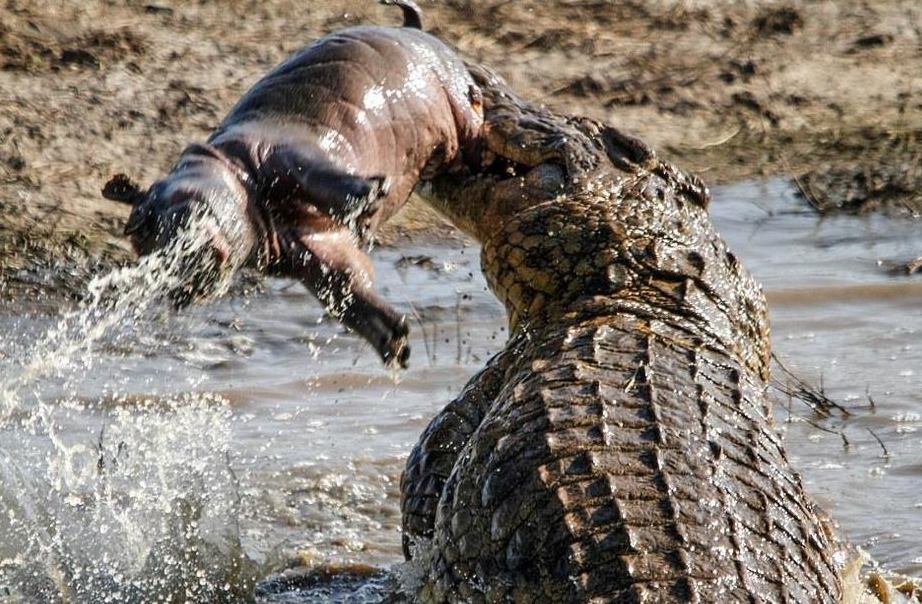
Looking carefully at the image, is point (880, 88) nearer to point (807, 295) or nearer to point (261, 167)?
point (807, 295)

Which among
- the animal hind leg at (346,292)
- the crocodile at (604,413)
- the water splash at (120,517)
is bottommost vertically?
the water splash at (120,517)

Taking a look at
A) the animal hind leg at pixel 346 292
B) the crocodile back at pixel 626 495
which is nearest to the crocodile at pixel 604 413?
the crocodile back at pixel 626 495

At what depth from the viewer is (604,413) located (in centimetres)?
330

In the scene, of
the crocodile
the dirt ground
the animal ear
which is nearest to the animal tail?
the crocodile

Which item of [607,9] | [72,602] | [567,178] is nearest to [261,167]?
[567,178]

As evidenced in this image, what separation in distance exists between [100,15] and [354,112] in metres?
5.95

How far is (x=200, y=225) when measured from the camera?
300cm

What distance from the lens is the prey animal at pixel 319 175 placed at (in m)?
3.03

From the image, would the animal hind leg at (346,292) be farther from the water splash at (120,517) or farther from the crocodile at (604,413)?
the water splash at (120,517)

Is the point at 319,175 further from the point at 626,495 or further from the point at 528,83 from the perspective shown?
the point at 528,83

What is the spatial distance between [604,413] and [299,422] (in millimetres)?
3112

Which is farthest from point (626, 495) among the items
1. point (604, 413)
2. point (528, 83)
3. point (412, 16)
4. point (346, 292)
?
point (528, 83)

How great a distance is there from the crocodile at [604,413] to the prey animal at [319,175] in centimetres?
36

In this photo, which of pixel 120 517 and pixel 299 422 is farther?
pixel 299 422
